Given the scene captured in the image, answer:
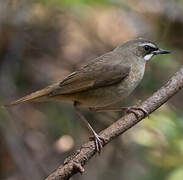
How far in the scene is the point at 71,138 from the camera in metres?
6.13

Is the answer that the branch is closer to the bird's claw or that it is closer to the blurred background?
the bird's claw

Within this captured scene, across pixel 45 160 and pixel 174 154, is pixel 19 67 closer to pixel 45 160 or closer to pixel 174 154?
pixel 45 160

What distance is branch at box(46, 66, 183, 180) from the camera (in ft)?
10.4

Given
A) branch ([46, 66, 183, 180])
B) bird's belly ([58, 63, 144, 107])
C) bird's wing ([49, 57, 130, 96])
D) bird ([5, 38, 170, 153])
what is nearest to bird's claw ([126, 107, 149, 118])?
branch ([46, 66, 183, 180])

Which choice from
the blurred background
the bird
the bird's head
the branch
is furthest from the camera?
the blurred background

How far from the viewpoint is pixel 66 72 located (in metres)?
7.78

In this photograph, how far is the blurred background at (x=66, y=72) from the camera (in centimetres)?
571

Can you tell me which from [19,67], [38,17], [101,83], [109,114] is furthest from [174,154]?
[38,17]

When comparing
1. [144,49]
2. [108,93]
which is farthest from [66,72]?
[108,93]

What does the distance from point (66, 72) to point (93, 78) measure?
3105mm

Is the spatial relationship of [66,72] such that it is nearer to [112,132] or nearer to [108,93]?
[108,93]

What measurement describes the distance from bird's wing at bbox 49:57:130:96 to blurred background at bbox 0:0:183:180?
693 mm

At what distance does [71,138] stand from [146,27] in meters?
3.14

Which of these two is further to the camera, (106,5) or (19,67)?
(19,67)
